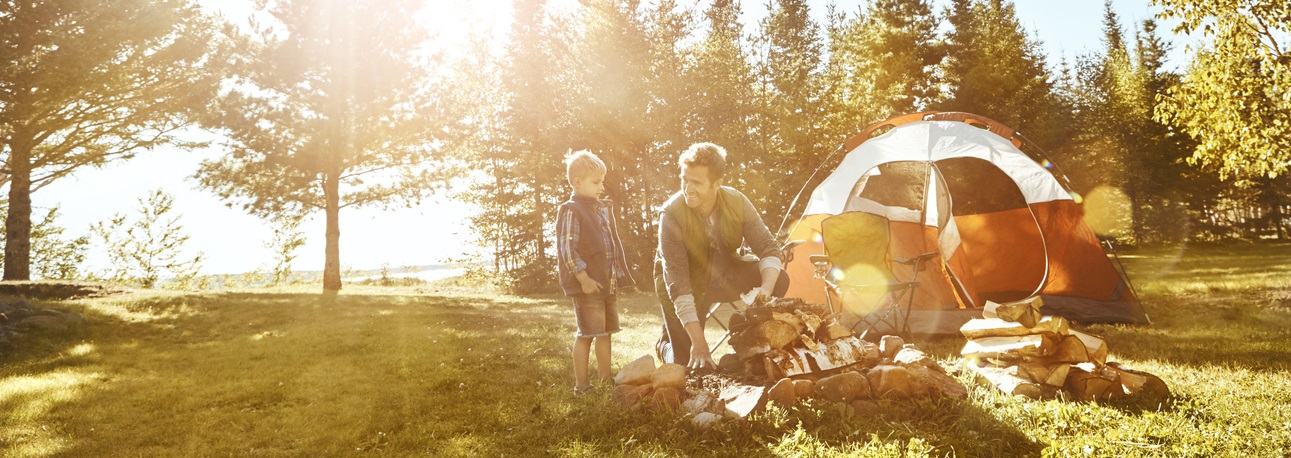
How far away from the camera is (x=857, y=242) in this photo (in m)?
5.70

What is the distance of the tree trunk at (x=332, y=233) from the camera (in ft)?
42.8

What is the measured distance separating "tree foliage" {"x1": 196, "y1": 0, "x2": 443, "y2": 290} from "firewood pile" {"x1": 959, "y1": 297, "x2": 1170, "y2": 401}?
12.2m

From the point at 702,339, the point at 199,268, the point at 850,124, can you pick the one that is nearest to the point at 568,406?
the point at 702,339

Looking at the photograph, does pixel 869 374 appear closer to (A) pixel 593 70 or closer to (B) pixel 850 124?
(A) pixel 593 70

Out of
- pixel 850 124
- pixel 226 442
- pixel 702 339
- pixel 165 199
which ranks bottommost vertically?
pixel 226 442

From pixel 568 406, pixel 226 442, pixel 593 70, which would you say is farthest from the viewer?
pixel 593 70

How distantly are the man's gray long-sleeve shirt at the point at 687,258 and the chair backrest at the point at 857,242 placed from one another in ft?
6.46

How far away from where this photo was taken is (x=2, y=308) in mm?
6754

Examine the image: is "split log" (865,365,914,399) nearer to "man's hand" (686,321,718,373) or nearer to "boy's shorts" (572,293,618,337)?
"man's hand" (686,321,718,373)

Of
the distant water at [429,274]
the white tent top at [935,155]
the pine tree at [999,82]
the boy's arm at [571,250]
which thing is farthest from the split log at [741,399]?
the pine tree at [999,82]

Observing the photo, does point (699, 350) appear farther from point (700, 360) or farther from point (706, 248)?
point (706, 248)

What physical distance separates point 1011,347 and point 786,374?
4.08 feet

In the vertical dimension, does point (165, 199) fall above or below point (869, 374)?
above

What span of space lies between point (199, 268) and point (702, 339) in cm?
1796
